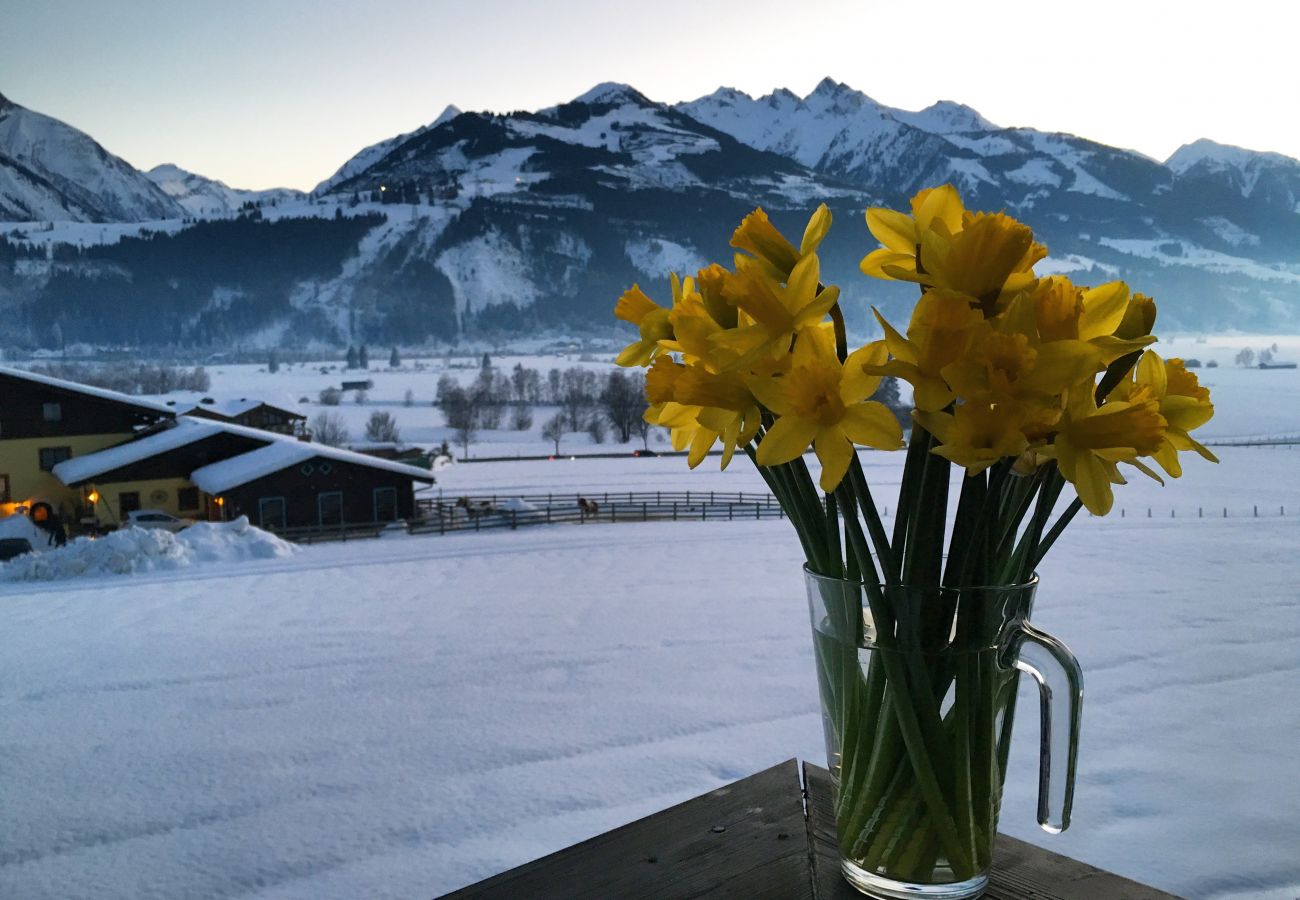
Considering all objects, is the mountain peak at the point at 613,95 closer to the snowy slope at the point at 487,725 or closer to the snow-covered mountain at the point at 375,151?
the snow-covered mountain at the point at 375,151

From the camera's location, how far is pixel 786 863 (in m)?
0.62

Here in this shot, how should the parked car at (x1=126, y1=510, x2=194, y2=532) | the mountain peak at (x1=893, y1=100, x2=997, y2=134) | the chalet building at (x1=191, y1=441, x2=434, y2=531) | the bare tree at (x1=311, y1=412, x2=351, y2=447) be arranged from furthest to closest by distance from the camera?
the mountain peak at (x1=893, y1=100, x2=997, y2=134) < the bare tree at (x1=311, y1=412, x2=351, y2=447) < the chalet building at (x1=191, y1=441, x2=434, y2=531) < the parked car at (x1=126, y1=510, x2=194, y2=532)

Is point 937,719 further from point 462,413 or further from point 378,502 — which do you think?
point 462,413

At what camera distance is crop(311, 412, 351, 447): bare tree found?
72.9ft

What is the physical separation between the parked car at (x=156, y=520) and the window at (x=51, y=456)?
1.80 meters

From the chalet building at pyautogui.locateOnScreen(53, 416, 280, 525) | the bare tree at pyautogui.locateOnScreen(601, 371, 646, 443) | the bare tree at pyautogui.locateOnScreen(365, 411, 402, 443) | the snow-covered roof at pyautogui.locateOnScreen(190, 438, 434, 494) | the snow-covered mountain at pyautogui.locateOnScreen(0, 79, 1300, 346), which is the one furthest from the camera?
the snow-covered mountain at pyautogui.locateOnScreen(0, 79, 1300, 346)

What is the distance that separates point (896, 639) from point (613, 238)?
81902 mm

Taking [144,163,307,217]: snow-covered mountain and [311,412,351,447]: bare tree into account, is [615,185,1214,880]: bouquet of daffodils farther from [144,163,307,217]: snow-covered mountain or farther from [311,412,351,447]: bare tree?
[144,163,307,217]: snow-covered mountain

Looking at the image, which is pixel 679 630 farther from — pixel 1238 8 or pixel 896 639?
pixel 1238 8

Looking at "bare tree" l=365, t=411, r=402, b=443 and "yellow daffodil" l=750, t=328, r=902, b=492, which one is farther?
"bare tree" l=365, t=411, r=402, b=443

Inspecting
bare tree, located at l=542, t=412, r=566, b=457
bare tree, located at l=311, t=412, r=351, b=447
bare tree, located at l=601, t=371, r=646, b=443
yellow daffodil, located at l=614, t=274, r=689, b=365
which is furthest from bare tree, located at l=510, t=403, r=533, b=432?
yellow daffodil, located at l=614, t=274, r=689, b=365

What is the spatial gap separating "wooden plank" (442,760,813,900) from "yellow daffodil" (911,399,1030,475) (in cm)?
34

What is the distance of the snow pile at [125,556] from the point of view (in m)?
5.01

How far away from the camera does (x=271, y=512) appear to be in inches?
388
